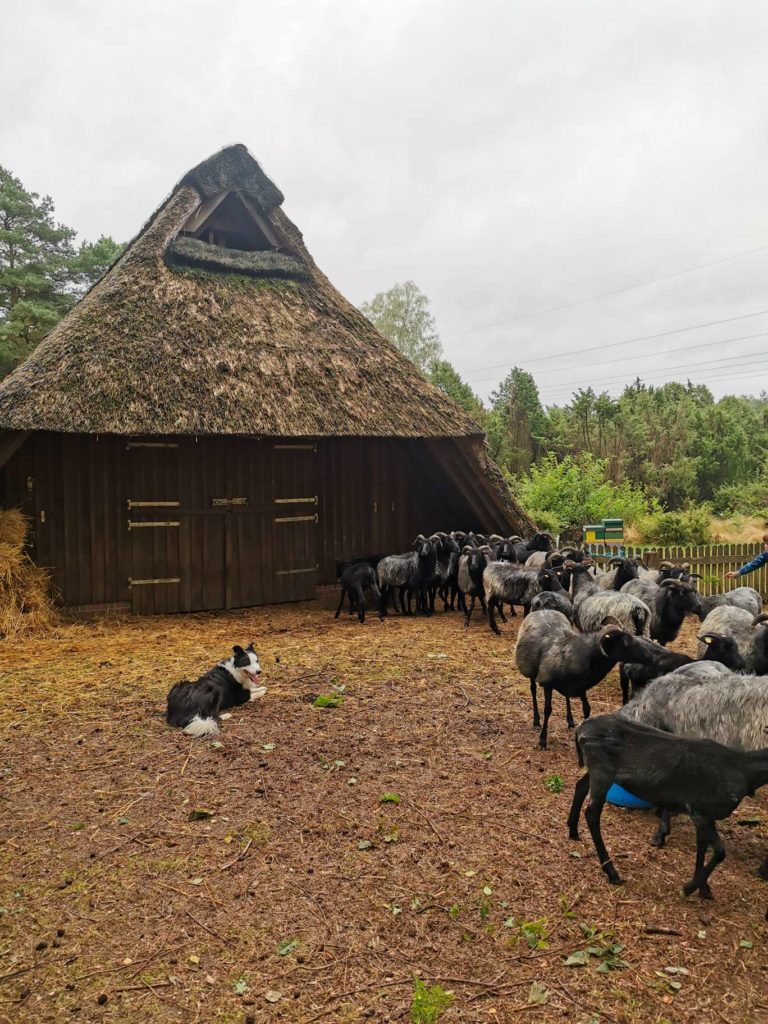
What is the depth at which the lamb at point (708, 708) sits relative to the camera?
4.39m

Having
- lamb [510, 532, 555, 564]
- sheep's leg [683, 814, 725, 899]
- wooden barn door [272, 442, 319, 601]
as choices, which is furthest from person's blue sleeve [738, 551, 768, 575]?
wooden barn door [272, 442, 319, 601]

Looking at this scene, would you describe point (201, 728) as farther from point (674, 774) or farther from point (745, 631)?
point (745, 631)

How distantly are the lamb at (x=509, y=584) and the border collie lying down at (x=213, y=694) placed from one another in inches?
173

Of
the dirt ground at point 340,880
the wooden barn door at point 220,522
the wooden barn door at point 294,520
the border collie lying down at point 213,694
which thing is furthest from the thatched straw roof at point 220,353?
the dirt ground at point 340,880

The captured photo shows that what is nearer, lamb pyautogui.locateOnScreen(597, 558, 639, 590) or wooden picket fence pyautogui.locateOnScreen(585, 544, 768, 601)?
lamb pyautogui.locateOnScreen(597, 558, 639, 590)

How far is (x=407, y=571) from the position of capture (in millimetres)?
12016

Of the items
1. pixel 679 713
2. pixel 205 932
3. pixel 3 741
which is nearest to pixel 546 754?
pixel 679 713

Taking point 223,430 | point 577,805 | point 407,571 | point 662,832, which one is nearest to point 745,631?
point 662,832

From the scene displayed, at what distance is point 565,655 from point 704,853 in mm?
2282

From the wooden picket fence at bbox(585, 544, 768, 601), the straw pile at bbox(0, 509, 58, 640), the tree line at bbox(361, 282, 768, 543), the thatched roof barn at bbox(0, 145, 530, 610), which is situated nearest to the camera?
the straw pile at bbox(0, 509, 58, 640)

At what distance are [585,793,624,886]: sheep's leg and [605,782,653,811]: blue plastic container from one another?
2.86 ft

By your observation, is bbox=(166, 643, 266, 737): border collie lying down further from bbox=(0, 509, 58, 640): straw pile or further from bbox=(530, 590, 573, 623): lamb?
bbox=(0, 509, 58, 640): straw pile

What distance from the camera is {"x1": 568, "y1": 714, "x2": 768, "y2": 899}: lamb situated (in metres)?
3.73

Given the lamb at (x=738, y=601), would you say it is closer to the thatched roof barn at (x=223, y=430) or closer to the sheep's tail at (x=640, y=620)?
the sheep's tail at (x=640, y=620)
